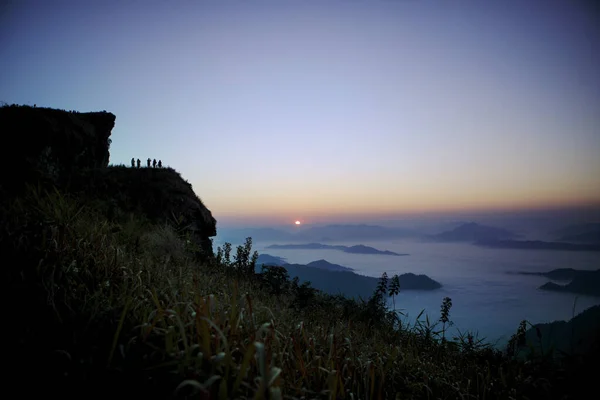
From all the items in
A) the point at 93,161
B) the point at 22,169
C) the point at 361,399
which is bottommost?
the point at 361,399

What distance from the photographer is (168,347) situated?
178 centimetres

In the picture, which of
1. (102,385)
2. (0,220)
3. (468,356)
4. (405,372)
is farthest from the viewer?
(468,356)

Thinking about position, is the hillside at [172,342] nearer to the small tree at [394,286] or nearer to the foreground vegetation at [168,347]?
the foreground vegetation at [168,347]

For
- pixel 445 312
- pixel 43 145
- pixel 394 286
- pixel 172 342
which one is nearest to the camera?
pixel 172 342

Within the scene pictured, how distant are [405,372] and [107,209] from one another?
254 inches

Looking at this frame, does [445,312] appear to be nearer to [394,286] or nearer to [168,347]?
[394,286]

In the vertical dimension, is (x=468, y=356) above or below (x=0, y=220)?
below

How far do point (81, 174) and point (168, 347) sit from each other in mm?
7962

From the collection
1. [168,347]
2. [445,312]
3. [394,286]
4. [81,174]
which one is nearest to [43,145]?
[81,174]

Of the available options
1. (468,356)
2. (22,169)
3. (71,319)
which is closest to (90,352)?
(71,319)

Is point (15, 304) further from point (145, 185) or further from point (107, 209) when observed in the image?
point (145, 185)

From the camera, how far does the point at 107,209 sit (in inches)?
240

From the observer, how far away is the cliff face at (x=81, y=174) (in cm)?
651

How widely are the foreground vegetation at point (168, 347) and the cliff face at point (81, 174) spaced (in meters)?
2.69
